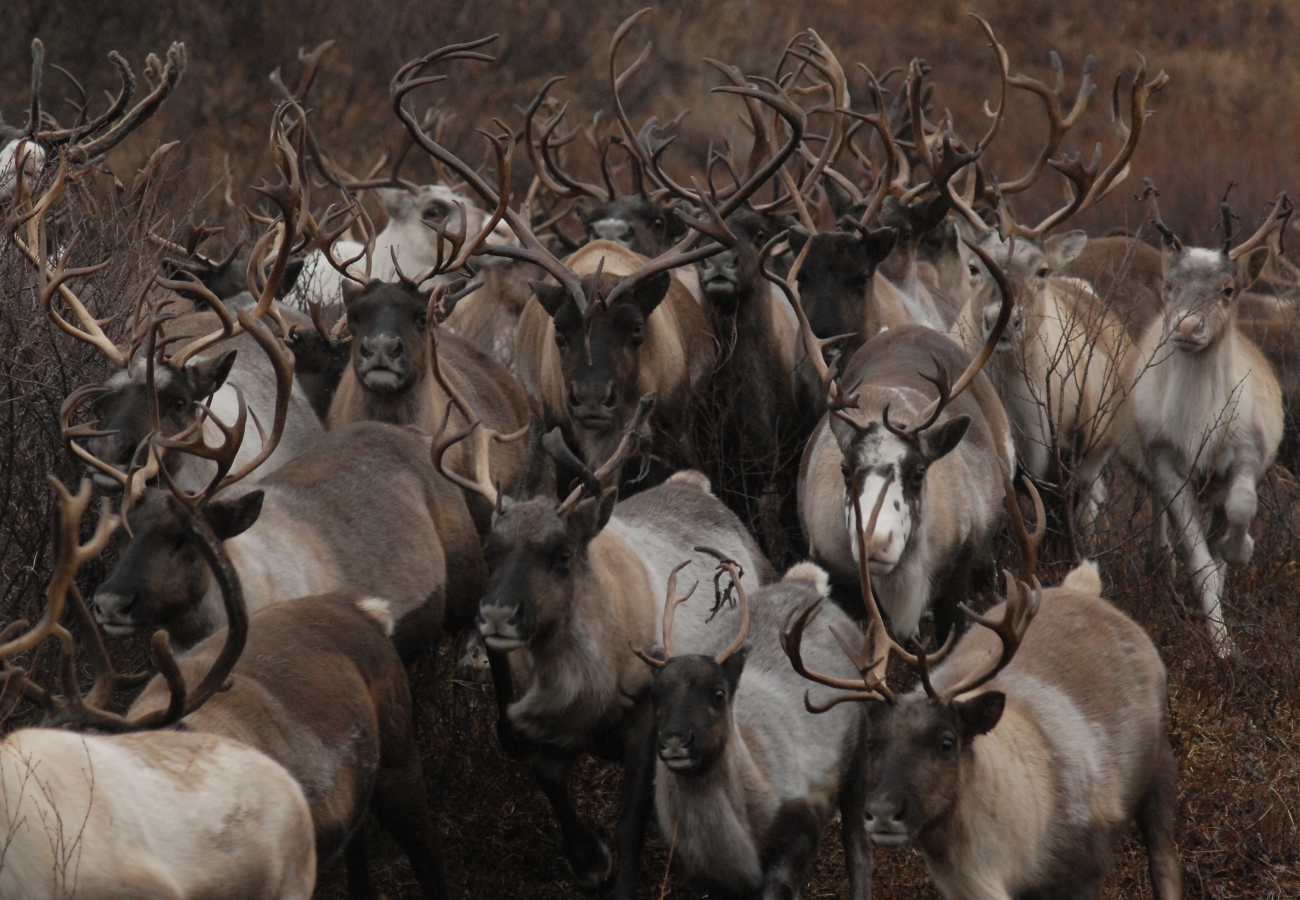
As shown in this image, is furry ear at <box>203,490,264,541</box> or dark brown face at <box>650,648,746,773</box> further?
furry ear at <box>203,490,264,541</box>

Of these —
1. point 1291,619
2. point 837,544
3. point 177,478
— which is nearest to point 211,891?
point 177,478

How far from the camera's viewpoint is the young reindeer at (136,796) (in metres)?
3.89

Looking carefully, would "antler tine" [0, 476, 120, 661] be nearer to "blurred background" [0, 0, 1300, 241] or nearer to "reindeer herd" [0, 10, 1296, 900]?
"reindeer herd" [0, 10, 1296, 900]

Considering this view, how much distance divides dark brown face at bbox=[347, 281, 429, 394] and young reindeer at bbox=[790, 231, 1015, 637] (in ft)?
5.66

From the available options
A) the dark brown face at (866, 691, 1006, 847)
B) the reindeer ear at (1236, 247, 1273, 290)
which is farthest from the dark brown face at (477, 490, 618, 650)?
the reindeer ear at (1236, 247, 1273, 290)

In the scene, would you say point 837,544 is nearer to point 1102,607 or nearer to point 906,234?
point 1102,607

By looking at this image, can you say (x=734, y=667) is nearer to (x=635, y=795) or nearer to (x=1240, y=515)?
(x=635, y=795)

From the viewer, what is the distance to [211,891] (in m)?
4.19

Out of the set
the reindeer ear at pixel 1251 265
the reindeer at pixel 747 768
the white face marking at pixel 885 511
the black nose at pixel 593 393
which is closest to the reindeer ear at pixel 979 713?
the reindeer at pixel 747 768

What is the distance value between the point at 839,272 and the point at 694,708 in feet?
11.6

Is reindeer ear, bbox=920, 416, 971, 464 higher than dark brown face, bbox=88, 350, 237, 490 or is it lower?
lower

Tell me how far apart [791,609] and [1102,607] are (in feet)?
3.77

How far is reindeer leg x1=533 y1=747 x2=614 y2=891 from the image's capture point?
6312 mm

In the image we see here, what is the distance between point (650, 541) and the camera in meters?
6.94
